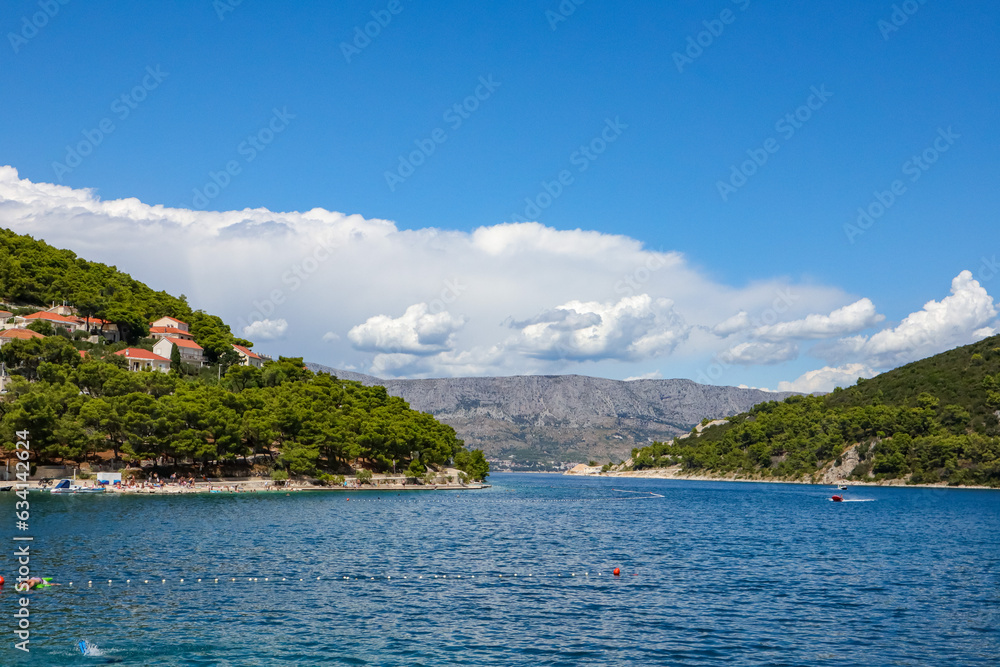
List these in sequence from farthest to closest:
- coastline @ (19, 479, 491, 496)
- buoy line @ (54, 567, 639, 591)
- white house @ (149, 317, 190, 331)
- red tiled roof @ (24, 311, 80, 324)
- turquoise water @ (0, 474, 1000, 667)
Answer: white house @ (149, 317, 190, 331), red tiled roof @ (24, 311, 80, 324), coastline @ (19, 479, 491, 496), buoy line @ (54, 567, 639, 591), turquoise water @ (0, 474, 1000, 667)

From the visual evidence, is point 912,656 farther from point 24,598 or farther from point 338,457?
point 338,457

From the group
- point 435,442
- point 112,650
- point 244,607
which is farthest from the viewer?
point 435,442

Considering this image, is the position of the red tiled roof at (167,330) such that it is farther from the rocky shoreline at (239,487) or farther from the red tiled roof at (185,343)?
the rocky shoreline at (239,487)

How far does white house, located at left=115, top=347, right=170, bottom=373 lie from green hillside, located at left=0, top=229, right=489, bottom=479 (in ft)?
11.1

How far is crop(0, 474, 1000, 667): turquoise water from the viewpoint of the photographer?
98.8ft

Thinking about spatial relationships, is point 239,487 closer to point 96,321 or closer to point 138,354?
point 138,354

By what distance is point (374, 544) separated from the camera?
6247 centimetres

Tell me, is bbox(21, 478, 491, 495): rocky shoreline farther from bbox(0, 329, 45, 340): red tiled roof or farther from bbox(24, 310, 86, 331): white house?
bbox(24, 310, 86, 331): white house

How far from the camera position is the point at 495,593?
4203 centimetres

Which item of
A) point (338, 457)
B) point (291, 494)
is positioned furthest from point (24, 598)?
point (338, 457)

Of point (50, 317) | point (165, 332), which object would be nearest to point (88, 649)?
point (50, 317)

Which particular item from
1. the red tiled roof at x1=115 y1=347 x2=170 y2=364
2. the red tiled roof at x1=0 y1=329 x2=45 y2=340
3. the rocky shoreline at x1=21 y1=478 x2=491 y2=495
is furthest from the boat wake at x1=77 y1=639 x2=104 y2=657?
the red tiled roof at x1=115 y1=347 x2=170 y2=364

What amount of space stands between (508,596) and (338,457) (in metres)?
117

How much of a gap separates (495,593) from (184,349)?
162570mm
